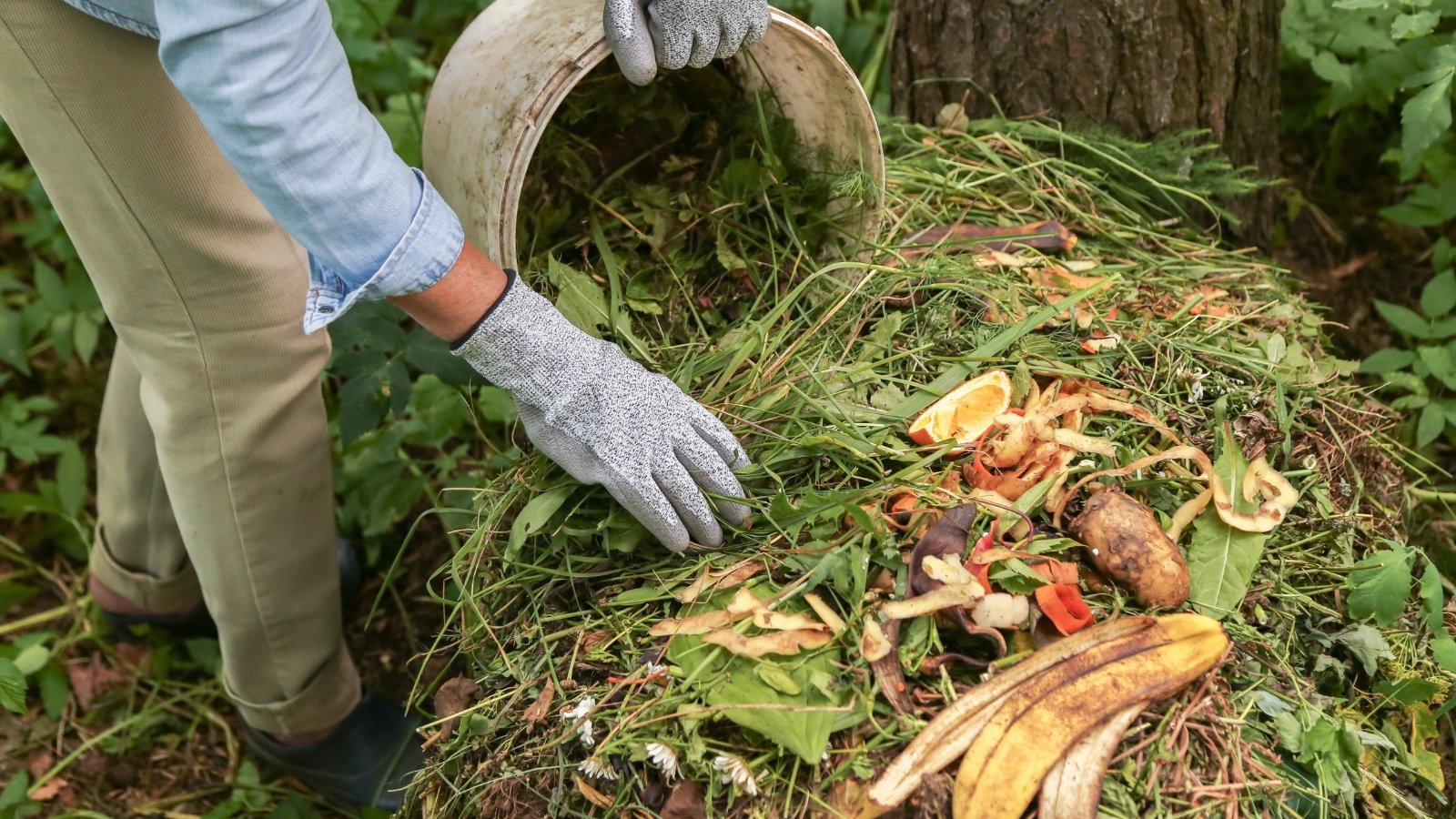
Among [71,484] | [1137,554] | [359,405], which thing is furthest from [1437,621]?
[71,484]

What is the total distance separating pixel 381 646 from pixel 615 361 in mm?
1152

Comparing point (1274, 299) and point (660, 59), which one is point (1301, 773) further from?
point (660, 59)

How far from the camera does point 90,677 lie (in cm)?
223

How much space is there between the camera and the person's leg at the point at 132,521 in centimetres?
193

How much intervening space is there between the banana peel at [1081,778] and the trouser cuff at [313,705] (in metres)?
1.33

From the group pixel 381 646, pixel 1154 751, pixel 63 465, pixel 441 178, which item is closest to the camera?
pixel 1154 751

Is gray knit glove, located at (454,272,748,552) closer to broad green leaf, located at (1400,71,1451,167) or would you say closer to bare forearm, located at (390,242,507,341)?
bare forearm, located at (390,242,507,341)

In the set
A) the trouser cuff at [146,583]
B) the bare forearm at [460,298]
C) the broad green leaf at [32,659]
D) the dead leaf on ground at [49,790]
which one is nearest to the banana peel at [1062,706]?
the bare forearm at [460,298]

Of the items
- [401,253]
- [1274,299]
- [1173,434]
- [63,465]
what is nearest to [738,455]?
[401,253]

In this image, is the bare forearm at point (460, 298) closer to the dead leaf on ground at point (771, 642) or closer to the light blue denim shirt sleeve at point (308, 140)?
the light blue denim shirt sleeve at point (308, 140)

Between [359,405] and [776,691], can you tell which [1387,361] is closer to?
[776,691]

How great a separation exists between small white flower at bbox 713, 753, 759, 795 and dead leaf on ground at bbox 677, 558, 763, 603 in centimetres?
22

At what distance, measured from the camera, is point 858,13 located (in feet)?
8.02

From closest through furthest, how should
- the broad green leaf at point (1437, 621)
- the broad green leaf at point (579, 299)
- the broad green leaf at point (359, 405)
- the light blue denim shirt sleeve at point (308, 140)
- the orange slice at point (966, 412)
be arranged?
the light blue denim shirt sleeve at point (308, 140), the broad green leaf at point (1437, 621), the orange slice at point (966, 412), the broad green leaf at point (579, 299), the broad green leaf at point (359, 405)
